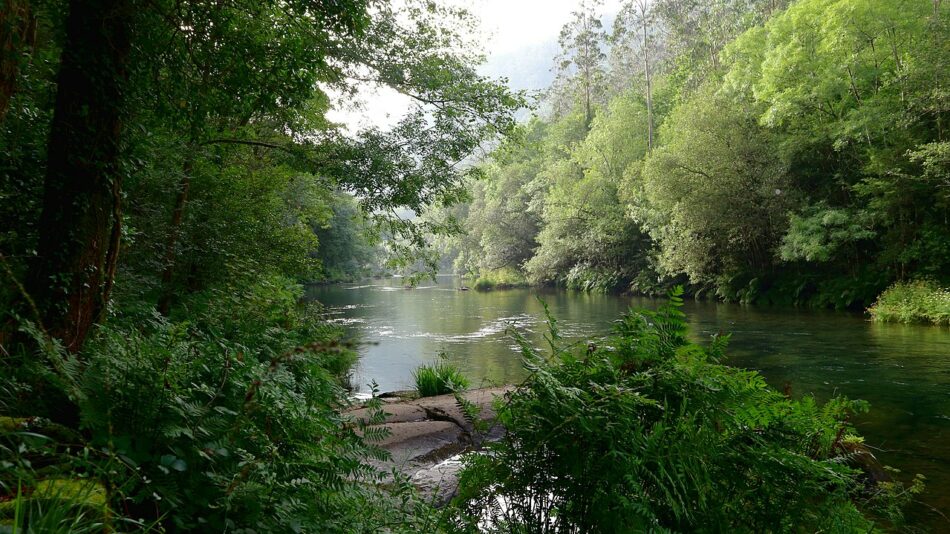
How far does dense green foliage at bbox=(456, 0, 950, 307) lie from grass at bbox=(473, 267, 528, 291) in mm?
7581

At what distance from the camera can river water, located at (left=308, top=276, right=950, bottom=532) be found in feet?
22.2

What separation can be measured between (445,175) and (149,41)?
694 centimetres

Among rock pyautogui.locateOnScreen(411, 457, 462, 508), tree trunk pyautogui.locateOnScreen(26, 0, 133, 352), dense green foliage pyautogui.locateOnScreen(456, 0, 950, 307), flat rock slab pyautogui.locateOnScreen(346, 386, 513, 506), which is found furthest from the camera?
dense green foliage pyautogui.locateOnScreen(456, 0, 950, 307)

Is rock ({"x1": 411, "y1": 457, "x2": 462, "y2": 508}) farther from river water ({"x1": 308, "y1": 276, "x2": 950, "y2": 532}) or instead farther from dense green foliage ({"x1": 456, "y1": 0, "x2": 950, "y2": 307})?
dense green foliage ({"x1": 456, "y1": 0, "x2": 950, "y2": 307})

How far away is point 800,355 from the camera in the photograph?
12875mm

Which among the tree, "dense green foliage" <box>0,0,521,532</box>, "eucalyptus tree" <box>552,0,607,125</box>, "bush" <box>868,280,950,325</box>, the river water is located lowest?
the river water

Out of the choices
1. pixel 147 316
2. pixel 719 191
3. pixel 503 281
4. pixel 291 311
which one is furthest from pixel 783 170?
pixel 503 281

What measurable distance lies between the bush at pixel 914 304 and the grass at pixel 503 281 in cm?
3048

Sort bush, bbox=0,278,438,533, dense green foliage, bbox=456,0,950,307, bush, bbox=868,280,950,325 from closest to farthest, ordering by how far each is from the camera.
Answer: bush, bbox=0,278,438,533
bush, bbox=868,280,950,325
dense green foliage, bbox=456,0,950,307

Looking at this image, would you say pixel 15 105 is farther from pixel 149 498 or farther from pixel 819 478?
pixel 819 478

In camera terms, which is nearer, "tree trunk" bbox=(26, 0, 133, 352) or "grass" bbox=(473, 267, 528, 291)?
"tree trunk" bbox=(26, 0, 133, 352)

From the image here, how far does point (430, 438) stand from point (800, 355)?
10.7m

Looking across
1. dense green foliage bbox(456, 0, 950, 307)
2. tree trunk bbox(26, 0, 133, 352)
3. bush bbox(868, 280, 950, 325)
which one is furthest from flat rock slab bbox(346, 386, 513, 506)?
bush bbox(868, 280, 950, 325)

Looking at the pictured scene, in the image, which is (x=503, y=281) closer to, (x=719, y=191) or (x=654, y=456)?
(x=719, y=191)
